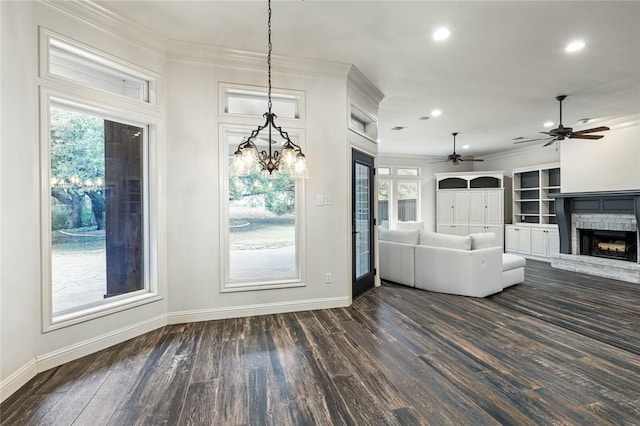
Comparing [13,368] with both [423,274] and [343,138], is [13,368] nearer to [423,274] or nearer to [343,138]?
[343,138]

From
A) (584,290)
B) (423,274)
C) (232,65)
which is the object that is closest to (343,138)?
(232,65)

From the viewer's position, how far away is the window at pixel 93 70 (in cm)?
273

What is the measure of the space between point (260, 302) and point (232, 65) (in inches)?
110

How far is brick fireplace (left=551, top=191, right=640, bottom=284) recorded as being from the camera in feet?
19.4

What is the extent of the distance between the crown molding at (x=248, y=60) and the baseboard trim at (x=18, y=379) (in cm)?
309

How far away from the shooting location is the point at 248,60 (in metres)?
3.73

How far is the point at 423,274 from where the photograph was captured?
16.9 feet

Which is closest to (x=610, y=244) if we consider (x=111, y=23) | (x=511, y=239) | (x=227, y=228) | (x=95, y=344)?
(x=511, y=239)

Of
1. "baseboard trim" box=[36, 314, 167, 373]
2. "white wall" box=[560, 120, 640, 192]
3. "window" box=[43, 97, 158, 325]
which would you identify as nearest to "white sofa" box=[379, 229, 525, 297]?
"white wall" box=[560, 120, 640, 192]

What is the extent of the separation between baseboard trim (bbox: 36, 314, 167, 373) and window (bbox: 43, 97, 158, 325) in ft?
0.83

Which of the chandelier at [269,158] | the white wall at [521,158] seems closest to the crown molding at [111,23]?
the chandelier at [269,158]

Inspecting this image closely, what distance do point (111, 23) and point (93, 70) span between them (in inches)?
Result: 18.1

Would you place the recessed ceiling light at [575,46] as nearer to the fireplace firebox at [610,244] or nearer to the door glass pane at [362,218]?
the door glass pane at [362,218]

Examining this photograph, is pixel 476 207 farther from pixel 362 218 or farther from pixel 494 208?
pixel 362 218
